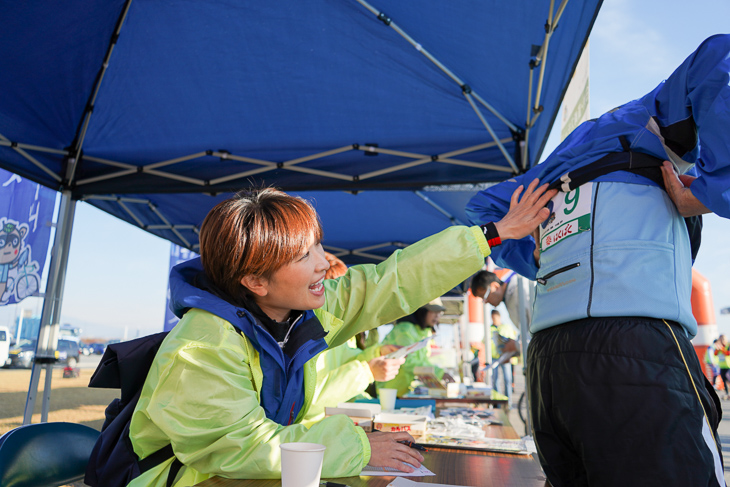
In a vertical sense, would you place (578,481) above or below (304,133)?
below

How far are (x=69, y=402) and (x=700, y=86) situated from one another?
9846 mm

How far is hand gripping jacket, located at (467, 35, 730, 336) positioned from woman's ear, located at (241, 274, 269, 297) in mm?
664

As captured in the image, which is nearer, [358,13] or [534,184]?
[534,184]

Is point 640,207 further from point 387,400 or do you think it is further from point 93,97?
point 93,97

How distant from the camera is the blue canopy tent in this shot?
2.76m

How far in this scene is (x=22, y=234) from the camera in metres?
3.67

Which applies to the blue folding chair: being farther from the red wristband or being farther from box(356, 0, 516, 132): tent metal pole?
box(356, 0, 516, 132): tent metal pole

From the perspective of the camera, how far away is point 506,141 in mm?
3498

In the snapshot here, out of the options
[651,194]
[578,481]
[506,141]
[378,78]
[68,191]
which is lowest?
[578,481]

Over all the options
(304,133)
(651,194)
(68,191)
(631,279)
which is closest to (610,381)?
(631,279)

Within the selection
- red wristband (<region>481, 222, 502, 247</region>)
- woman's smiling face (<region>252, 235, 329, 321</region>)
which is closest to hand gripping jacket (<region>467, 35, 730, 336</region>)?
red wristband (<region>481, 222, 502, 247</region>)

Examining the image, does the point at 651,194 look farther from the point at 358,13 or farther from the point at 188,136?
the point at 188,136

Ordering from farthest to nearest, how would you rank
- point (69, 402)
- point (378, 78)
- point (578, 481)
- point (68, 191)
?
point (69, 402), point (68, 191), point (378, 78), point (578, 481)

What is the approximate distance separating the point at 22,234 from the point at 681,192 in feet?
13.7
